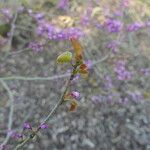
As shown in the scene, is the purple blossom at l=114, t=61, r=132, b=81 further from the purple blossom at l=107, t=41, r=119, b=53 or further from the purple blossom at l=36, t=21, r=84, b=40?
the purple blossom at l=36, t=21, r=84, b=40

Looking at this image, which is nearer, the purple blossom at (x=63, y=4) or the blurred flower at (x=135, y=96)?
the blurred flower at (x=135, y=96)

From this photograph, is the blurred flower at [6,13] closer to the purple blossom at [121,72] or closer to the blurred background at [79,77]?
the blurred background at [79,77]

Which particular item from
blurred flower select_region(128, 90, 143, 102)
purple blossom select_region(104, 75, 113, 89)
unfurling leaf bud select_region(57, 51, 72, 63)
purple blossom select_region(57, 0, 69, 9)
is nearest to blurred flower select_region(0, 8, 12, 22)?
purple blossom select_region(57, 0, 69, 9)

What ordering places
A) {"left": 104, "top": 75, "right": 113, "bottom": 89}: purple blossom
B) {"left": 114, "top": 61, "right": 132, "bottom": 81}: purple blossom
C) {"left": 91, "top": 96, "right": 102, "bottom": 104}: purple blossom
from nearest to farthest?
{"left": 91, "top": 96, "right": 102, "bottom": 104}: purple blossom < {"left": 104, "top": 75, "right": 113, "bottom": 89}: purple blossom < {"left": 114, "top": 61, "right": 132, "bottom": 81}: purple blossom

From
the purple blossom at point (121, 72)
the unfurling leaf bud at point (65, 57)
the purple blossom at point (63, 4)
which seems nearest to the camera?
the unfurling leaf bud at point (65, 57)

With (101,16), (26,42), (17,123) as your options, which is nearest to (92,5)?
(101,16)

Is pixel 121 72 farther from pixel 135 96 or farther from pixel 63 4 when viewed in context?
pixel 63 4

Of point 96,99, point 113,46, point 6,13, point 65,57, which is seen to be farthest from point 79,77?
point 65,57

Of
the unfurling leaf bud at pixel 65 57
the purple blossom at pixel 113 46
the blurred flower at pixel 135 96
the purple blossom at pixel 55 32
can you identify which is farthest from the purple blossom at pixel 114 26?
the unfurling leaf bud at pixel 65 57
